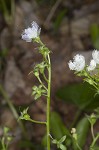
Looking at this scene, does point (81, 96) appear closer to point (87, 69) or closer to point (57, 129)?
point (57, 129)

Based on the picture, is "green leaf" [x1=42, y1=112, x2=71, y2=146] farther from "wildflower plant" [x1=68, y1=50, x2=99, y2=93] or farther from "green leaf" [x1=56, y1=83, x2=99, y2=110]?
"wildflower plant" [x1=68, y1=50, x2=99, y2=93]

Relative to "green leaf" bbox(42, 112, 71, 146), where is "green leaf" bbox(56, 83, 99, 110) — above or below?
above

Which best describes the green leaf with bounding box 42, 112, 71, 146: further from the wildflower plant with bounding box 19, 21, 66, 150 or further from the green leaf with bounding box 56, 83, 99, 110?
the wildflower plant with bounding box 19, 21, 66, 150

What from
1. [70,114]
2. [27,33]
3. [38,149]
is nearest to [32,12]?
[70,114]

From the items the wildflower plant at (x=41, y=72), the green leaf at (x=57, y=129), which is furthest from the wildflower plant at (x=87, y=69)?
the green leaf at (x=57, y=129)

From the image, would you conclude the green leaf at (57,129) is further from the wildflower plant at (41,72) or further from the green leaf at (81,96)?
the wildflower plant at (41,72)

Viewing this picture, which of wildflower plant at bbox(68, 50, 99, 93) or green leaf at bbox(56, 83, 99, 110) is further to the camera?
green leaf at bbox(56, 83, 99, 110)

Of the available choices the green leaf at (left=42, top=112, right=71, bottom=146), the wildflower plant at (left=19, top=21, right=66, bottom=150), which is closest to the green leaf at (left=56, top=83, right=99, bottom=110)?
the green leaf at (left=42, top=112, right=71, bottom=146)

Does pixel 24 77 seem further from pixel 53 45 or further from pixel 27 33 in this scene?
pixel 27 33
